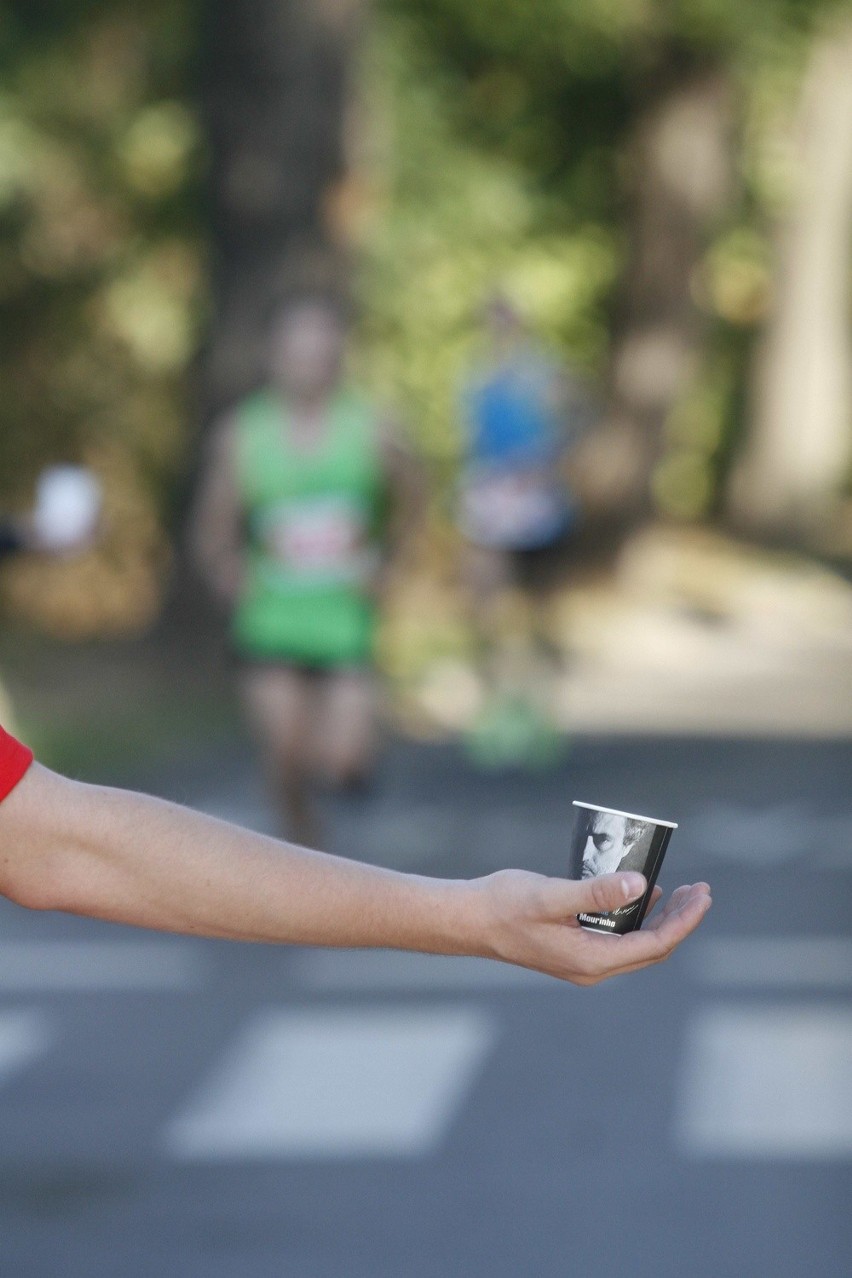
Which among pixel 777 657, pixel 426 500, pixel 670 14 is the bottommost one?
pixel 777 657

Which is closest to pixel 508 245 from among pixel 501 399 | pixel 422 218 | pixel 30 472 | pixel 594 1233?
pixel 422 218

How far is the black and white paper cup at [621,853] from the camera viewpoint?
109 inches

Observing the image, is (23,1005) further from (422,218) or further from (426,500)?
(422,218)

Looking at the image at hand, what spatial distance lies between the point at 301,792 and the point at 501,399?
5.97 m

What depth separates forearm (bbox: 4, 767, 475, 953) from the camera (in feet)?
9.50

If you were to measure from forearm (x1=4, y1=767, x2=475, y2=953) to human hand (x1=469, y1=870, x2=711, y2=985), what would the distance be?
0.24 ft

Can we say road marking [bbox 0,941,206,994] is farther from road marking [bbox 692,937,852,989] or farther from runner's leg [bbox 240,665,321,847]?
road marking [bbox 692,937,852,989]

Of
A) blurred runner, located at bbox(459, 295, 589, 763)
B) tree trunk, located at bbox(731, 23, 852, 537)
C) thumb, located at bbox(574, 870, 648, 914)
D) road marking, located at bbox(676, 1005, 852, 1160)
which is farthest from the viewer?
tree trunk, located at bbox(731, 23, 852, 537)

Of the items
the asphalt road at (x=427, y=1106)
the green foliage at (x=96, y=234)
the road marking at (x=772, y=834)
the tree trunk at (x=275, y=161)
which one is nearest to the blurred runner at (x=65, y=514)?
the asphalt road at (x=427, y=1106)

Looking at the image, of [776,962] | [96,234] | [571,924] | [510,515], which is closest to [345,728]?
[776,962]

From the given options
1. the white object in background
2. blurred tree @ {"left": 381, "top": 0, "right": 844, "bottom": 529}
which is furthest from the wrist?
blurred tree @ {"left": 381, "top": 0, "right": 844, "bottom": 529}

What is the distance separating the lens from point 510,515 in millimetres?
15094

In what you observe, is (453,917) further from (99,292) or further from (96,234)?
(96,234)

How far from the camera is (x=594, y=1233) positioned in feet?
18.5
